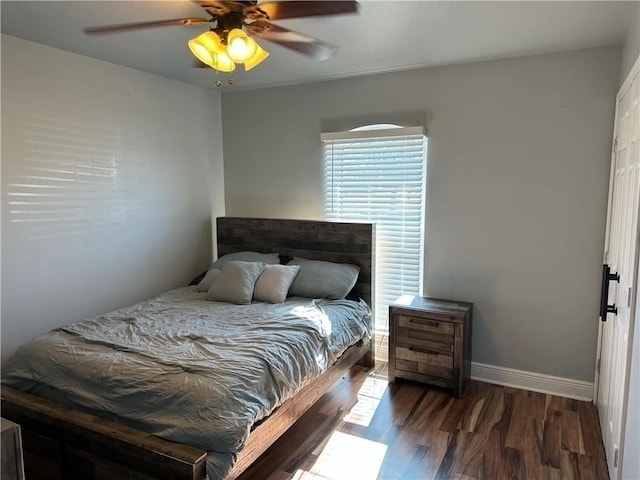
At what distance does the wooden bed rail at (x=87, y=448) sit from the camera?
1.88 meters

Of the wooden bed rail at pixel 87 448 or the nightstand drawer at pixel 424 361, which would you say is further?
the nightstand drawer at pixel 424 361

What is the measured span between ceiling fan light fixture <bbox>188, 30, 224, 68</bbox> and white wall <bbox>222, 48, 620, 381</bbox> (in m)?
1.86

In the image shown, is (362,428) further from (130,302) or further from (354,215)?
(130,302)

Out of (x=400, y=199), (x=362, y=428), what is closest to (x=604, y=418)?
(x=362, y=428)

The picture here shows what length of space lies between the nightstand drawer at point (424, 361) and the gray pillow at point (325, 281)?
633 mm

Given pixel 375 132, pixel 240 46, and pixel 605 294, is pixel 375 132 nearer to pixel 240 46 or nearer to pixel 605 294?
pixel 240 46

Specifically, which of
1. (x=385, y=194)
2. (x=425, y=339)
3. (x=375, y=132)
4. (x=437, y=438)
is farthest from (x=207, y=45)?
(x=437, y=438)

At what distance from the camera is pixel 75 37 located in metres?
2.83

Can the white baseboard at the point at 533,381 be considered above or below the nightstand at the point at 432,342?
below

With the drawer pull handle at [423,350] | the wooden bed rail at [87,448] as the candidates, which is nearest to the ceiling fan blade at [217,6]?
the wooden bed rail at [87,448]

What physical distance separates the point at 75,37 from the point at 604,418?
13.4 ft

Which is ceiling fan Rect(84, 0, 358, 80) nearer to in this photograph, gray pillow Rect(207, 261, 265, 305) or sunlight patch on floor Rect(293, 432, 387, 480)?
gray pillow Rect(207, 261, 265, 305)

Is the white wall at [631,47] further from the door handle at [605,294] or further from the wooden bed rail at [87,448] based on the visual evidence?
the wooden bed rail at [87,448]

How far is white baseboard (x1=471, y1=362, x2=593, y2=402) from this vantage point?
10.5ft
